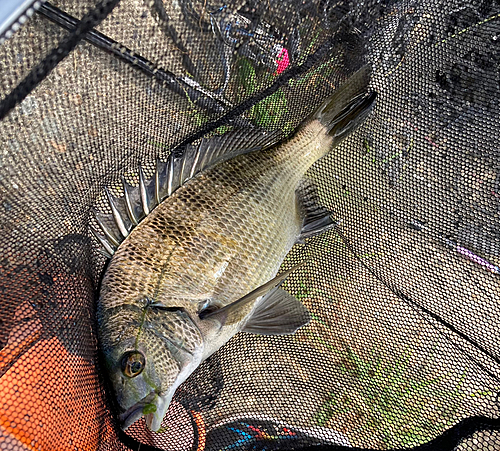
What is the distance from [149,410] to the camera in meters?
1.37

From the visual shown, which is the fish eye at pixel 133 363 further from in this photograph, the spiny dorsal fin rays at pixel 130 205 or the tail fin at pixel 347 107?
the tail fin at pixel 347 107

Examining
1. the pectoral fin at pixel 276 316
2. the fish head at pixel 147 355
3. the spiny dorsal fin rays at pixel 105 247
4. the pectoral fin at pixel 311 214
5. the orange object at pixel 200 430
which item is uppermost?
the spiny dorsal fin rays at pixel 105 247

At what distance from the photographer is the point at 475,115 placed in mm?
1814

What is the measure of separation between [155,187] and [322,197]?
81 cm

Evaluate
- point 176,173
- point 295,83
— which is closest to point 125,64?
point 176,173

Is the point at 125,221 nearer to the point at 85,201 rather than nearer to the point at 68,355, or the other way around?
the point at 85,201

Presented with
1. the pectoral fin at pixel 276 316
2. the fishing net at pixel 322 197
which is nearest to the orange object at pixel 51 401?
the fishing net at pixel 322 197

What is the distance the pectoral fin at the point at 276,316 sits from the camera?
5.58 ft

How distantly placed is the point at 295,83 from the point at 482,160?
933 mm

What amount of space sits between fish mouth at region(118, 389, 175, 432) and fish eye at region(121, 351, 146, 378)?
0.09 meters

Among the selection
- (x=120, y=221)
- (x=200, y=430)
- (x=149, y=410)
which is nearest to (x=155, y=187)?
(x=120, y=221)

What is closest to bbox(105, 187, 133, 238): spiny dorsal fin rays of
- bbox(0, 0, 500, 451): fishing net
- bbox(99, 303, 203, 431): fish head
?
bbox(0, 0, 500, 451): fishing net

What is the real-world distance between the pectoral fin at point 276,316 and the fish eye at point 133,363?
0.47 metres

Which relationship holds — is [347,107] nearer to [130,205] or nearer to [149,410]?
[130,205]
